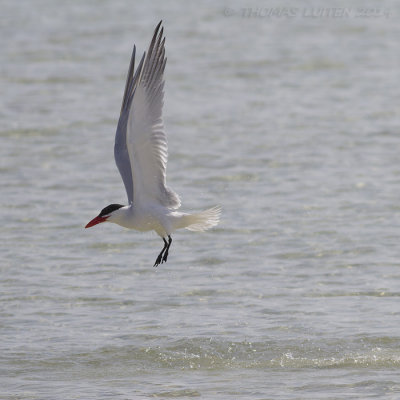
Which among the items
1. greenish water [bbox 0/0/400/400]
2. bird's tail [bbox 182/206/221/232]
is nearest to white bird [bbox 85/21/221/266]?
bird's tail [bbox 182/206/221/232]

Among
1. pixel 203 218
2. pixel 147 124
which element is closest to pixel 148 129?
pixel 147 124

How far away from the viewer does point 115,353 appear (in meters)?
8.25

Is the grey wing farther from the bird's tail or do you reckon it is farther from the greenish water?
the greenish water

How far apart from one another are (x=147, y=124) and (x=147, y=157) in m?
0.24

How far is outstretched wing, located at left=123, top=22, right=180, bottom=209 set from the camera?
26.1 ft

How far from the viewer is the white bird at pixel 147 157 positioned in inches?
314

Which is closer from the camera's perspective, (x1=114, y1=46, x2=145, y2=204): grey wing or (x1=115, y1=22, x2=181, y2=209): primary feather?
(x1=115, y1=22, x2=181, y2=209): primary feather

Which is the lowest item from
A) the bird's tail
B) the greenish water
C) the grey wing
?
the greenish water

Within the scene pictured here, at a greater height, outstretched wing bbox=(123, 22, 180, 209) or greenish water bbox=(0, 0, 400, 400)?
outstretched wing bbox=(123, 22, 180, 209)

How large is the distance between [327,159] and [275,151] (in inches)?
27.9

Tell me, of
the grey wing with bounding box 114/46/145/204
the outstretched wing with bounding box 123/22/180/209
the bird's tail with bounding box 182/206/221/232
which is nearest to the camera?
the outstretched wing with bounding box 123/22/180/209

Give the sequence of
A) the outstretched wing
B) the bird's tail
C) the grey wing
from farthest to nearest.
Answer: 1. the grey wing
2. the bird's tail
3. the outstretched wing

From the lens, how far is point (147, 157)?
8.09 meters

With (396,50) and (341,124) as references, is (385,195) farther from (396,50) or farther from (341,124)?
(396,50)
